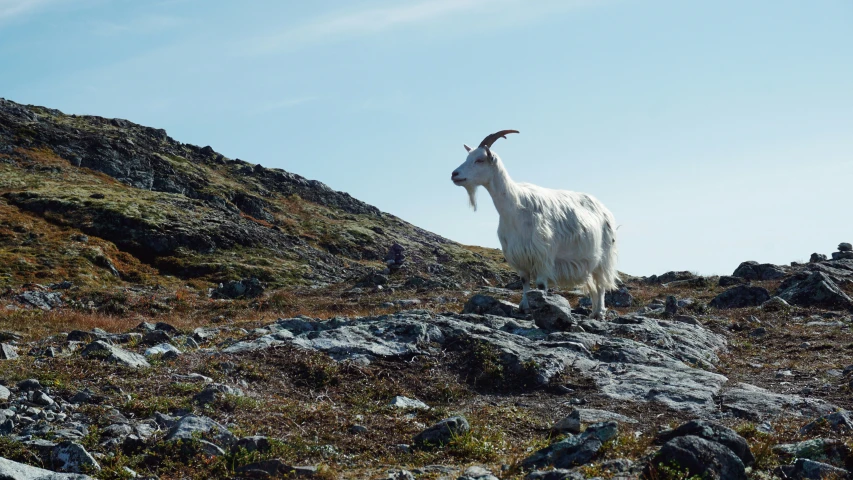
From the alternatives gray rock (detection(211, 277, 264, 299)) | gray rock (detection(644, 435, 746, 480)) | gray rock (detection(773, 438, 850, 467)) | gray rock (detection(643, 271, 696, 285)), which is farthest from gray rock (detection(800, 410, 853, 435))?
gray rock (detection(643, 271, 696, 285))

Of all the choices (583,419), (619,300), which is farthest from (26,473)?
(619,300)

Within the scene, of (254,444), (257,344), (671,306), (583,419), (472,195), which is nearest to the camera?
(254,444)

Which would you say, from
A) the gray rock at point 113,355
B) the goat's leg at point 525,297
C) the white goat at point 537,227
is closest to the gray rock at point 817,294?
the white goat at point 537,227

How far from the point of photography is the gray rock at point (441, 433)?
746cm

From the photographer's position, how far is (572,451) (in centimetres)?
673

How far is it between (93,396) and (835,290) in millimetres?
22533

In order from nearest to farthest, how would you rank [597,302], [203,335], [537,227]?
[203,335] < [537,227] < [597,302]

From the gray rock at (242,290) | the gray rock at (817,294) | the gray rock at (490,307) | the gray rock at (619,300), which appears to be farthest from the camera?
the gray rock at (242,290)

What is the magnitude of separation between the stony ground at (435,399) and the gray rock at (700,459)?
2 centimetres

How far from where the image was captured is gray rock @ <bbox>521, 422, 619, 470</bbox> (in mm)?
6574

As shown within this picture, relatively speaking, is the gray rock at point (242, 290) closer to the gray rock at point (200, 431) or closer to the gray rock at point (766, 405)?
the gray rock at point (766, 405)

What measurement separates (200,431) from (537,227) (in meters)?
9.99

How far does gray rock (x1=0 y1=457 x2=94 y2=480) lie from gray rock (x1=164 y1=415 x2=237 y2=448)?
3.60 ft

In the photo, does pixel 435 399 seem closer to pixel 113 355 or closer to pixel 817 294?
pixel 113 355
